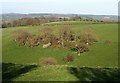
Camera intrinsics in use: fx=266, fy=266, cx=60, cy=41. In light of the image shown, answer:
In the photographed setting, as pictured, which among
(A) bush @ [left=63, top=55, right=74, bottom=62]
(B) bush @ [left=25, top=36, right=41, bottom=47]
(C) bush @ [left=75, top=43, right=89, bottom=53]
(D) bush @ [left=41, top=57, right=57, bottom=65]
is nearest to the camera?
(D) bush @ [left=41, top=57, right=57, bottom=65]

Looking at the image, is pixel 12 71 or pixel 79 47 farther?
pixel 79 47

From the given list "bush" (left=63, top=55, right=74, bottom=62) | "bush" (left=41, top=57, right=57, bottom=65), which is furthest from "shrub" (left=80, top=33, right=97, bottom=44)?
"bush" (left=41, top=57, right=57, bottom=65)

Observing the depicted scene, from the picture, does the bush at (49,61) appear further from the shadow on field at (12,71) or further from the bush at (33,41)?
the shadow on field at (12,71)

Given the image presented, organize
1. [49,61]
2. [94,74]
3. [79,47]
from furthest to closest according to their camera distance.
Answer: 1. [79,47]
2. [49,61]
3. [94,74]

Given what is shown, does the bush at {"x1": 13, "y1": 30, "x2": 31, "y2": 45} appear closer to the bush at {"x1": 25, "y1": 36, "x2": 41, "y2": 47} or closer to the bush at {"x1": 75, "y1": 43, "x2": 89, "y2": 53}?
the bush at {"x1": 25, "y1": 36, "x2": 41, "y2": 47}

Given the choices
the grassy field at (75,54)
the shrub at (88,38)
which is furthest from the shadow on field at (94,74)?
the shrub at (88,38)

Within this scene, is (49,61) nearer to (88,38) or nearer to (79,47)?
(79,47)

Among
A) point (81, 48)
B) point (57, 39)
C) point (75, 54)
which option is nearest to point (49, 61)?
point (75, 54)
